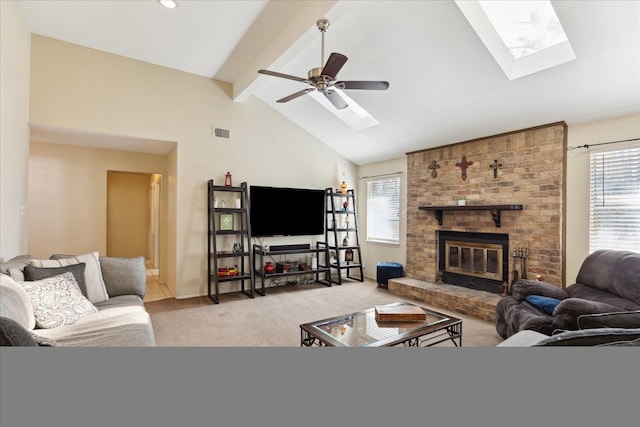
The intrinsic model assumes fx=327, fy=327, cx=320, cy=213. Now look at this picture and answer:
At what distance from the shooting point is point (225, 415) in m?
0.23

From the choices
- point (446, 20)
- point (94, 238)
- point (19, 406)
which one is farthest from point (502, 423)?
point (94, 238)

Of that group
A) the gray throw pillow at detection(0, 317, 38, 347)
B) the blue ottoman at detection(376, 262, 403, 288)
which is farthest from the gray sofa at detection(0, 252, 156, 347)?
the blue ottoman at detection(376, 262, 403, 288)

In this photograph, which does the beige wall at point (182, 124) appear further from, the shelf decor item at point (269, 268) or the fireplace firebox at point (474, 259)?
the fireplace firebox at point (474, 259)

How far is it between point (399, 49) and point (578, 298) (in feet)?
9.05

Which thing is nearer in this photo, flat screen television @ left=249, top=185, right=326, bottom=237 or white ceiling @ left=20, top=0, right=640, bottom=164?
white ceiling @ left=20, top=0, right=640, bottom=164

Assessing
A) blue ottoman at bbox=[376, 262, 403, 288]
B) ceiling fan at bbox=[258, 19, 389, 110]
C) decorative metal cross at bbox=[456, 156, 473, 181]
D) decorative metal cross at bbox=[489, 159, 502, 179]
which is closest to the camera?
ceiling fan at bbox=[258, 19, 389, 110]

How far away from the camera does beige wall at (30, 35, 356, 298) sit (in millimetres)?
3803

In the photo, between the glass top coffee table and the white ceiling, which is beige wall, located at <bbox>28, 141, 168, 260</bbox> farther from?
the glass top coffee table

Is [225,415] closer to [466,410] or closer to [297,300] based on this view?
[466,410]

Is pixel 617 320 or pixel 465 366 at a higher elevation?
pixel 465 366

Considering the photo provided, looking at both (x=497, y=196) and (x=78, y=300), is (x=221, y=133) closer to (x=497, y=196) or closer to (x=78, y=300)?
(x=78, y=300)

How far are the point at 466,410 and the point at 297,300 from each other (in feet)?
14.6

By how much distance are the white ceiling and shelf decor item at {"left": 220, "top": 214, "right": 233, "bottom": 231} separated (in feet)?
5.99

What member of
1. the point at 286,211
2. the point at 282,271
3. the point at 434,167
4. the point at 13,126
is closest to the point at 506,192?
the point at 434,167
